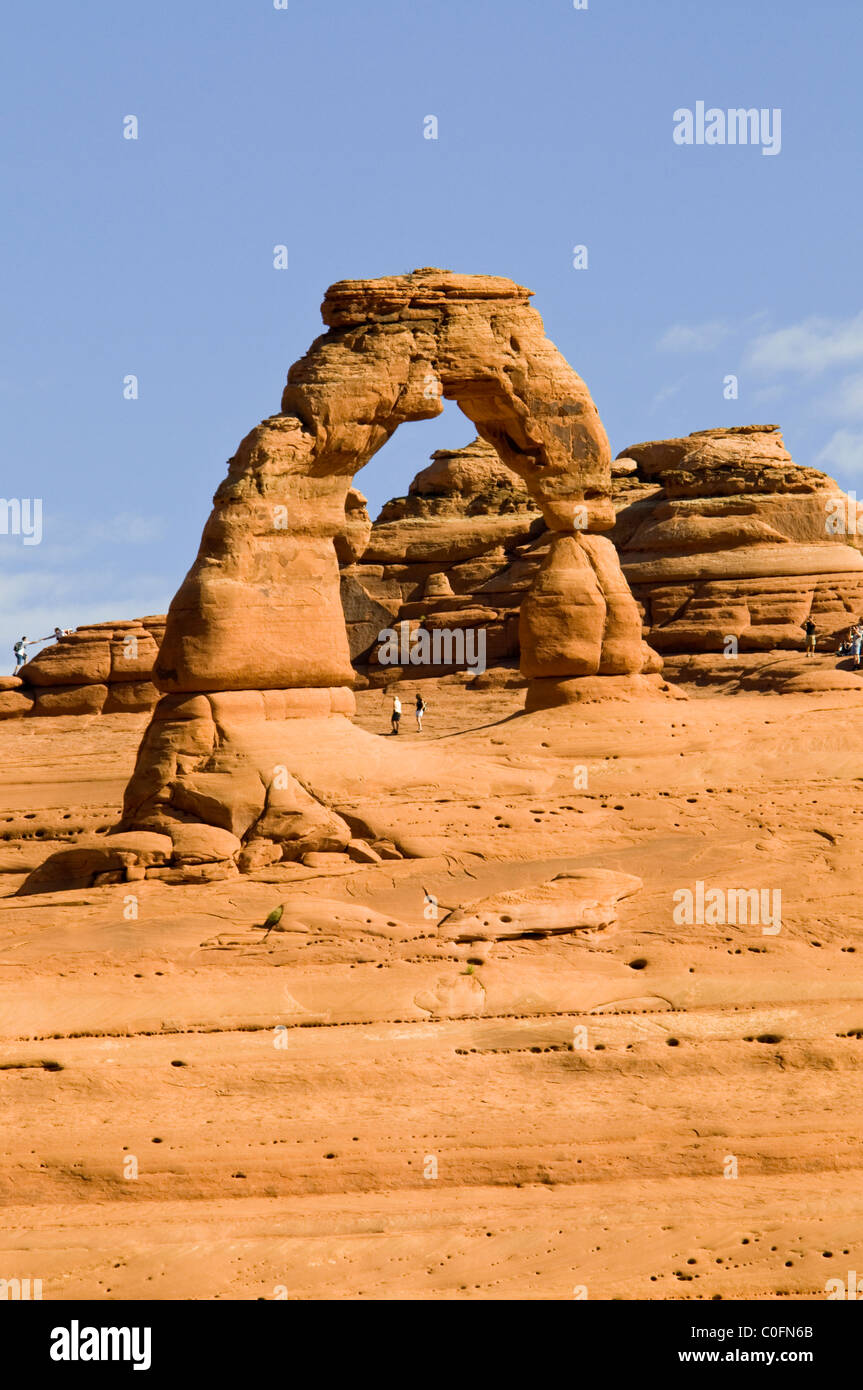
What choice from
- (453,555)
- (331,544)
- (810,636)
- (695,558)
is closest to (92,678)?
(453,555)

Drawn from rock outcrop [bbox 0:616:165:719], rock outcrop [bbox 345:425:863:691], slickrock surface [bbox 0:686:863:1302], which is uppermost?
rock outcrop [bbox 345:425:863:691]

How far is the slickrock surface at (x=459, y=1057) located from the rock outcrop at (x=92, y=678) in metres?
19.3

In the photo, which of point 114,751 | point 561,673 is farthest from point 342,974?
point 114,751

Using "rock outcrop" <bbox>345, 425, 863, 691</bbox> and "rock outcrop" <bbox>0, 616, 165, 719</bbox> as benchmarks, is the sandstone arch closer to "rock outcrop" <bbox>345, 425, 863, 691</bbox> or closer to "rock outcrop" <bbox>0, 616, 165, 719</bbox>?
"rock outcrop" <bbox>345, 425, 863, 691</bbox>

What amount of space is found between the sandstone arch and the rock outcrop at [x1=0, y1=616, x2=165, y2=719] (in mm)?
17626

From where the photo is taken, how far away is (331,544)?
23297 mm

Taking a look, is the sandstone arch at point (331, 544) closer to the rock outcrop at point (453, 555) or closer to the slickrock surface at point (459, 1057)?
the slickrock surface at point (459, 1057)

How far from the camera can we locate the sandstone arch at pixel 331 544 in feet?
71.9

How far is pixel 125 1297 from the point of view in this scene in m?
16.3

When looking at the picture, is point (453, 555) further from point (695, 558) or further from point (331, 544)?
point (331, 544)

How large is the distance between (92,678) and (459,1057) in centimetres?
2440

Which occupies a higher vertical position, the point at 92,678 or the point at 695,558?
the point at 695,558

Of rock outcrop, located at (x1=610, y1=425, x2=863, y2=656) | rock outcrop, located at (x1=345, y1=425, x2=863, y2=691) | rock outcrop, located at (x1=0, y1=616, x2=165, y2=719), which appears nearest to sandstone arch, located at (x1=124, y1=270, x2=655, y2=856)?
rock outcrop, located at (x1=345, y1=425, x2=863, y2=691)

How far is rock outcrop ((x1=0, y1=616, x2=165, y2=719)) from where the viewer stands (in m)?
41.2
